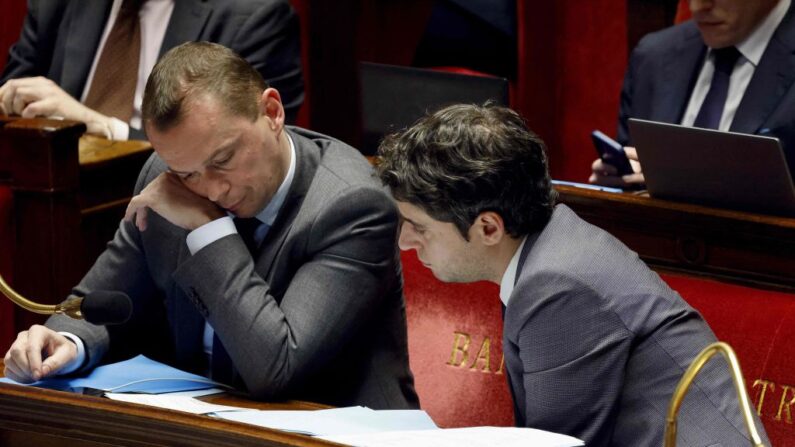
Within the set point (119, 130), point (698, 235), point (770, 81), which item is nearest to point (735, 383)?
point (698, 235)

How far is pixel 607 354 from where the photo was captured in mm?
1240

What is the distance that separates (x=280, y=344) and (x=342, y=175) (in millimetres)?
227

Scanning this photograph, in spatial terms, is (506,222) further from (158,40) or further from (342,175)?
(158,40)

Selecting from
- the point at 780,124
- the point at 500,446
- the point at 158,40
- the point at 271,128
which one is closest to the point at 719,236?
→ the point at 780,124

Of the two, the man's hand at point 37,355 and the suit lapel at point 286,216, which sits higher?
the suit lapel at point 286,216

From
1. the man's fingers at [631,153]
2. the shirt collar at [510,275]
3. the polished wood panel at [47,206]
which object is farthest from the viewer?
the man's fingers at [631,153]

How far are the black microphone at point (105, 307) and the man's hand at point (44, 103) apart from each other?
1004 millimetres

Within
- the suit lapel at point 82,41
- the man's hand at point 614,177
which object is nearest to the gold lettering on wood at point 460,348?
the man's hand at point 614,177

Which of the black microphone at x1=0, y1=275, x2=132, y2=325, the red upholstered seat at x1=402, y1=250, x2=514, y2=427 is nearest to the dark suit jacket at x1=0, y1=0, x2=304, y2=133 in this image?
the red upholstered seat at x1=402, y1=250, x2=514, y2=427

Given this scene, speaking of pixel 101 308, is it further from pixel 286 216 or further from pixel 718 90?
pixel 718 90

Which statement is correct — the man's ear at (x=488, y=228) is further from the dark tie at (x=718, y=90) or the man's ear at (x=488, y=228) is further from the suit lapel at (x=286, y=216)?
the dark tie at (x=718, y=90)

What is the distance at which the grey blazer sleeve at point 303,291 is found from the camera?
1441 mm

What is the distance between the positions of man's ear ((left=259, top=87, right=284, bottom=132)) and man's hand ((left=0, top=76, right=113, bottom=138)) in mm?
872

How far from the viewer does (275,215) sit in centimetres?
154
